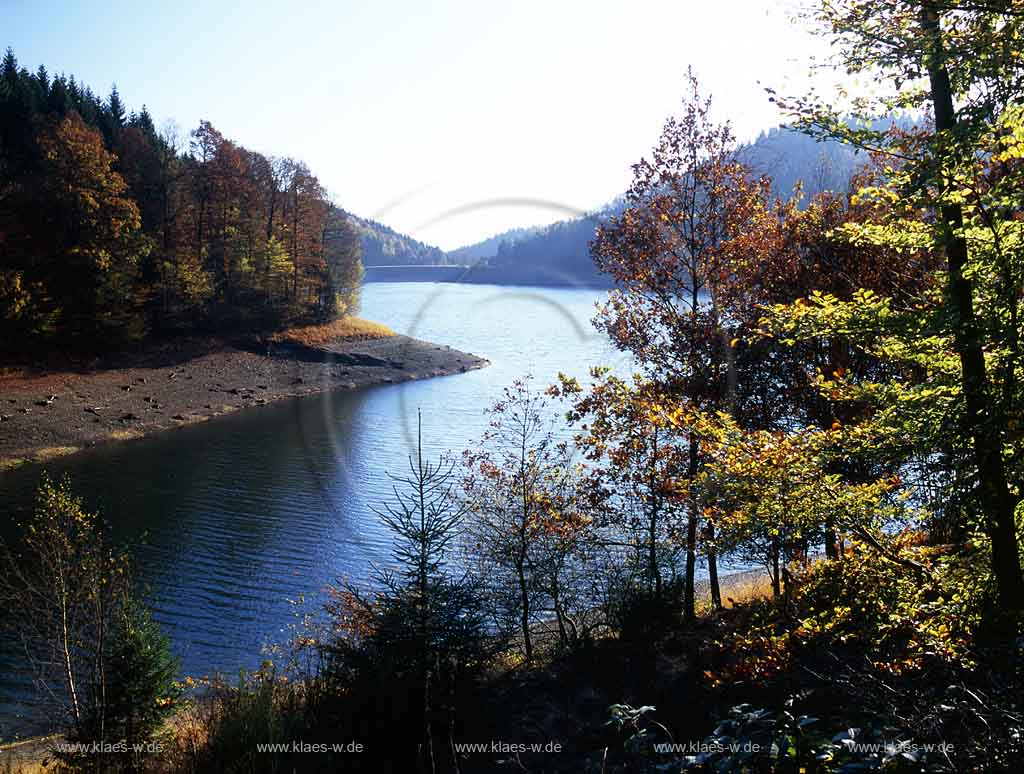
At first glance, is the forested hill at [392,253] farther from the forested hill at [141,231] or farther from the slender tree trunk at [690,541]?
the slender tree trunk at [690,541]

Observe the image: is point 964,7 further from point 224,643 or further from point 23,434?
point 23,434

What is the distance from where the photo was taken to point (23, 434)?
3659cm

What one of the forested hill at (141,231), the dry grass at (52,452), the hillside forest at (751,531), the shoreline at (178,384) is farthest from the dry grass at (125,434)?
the hillside forest at (751,531)

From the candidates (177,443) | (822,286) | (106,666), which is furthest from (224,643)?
(177,443)

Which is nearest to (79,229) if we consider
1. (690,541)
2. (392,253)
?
(690,541)

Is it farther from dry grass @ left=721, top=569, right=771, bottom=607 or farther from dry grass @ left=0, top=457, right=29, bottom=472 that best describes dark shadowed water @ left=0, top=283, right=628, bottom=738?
dry grass @ left=721, top=569, right=771, bottom=607

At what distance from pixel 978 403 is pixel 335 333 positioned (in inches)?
2504

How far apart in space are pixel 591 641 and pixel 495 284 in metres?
126

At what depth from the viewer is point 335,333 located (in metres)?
66.1

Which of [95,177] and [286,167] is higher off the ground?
[286,167]

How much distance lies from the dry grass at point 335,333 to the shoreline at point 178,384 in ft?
2.91

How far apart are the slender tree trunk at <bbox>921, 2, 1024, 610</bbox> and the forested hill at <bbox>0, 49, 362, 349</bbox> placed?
5089 cm

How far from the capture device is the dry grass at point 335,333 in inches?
2456

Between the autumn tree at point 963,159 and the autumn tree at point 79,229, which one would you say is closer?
the autumn tree at point 963,159
